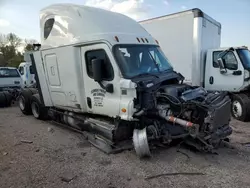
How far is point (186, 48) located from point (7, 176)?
6926 millimetres

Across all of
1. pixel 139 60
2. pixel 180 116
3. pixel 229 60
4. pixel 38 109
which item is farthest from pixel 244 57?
pixel 38 109

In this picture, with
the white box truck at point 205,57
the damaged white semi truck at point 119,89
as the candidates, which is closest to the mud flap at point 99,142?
the damaged white semi truck at point 119,89

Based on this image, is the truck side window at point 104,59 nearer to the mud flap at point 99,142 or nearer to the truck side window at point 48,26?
the mud flap at point 99,142

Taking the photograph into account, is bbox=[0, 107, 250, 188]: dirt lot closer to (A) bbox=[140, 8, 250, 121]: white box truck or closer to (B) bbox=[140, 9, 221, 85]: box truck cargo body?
(A) bbox=[140, 8, 250, 121]: white box truck

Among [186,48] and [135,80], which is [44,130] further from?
[186,48]

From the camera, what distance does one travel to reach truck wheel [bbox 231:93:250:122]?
7648 millimetres

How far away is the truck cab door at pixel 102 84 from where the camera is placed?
4.93 metres

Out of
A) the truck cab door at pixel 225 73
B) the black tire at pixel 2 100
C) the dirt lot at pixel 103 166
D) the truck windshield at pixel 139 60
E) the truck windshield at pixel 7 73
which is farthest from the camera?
the truck windshield at pixel 7 73

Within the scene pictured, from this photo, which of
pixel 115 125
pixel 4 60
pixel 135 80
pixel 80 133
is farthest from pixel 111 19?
pixel 4 60

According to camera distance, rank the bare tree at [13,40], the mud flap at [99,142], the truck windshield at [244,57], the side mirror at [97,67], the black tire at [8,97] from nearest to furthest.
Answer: the side mirror at [97,67] < the mud flap at [99,142] < the truck windshield at [244,57] < the black tire at [8,97] < the bare tree at [13,40]

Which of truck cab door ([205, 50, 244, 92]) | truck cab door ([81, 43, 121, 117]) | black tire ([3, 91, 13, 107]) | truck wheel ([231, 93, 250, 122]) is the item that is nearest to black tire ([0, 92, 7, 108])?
black tire ([3, 91, 13, 107])

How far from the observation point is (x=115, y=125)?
5027 millimetres

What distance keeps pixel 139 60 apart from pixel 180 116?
5.01 feet

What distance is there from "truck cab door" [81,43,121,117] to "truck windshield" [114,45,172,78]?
18cm
